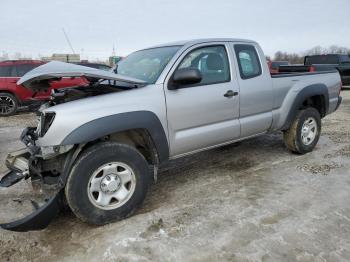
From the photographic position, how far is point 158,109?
342 cm

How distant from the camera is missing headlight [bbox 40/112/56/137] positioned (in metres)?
3.00

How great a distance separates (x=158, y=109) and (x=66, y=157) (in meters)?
1.03

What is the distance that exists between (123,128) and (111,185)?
57cm

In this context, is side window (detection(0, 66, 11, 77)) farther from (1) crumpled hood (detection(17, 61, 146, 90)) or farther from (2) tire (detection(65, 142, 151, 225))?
(2) tire (detection(65, 142, 151, 225))

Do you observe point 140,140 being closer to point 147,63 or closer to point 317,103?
point 147,63

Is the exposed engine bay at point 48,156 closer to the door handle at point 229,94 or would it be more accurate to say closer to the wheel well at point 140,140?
the wheel well at point 140,140

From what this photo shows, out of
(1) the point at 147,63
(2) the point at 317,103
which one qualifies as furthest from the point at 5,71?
(2) the point at 317,103

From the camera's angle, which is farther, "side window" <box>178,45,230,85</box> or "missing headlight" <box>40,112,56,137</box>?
"side window" <box>178,45,230,85</box>

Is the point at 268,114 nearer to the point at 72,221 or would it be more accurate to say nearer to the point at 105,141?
the point at 105,141

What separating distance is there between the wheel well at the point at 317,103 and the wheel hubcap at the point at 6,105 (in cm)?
852

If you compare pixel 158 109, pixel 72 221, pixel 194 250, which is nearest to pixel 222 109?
pixel 158 109

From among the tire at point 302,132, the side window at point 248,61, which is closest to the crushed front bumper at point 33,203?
the side window at point 248,61

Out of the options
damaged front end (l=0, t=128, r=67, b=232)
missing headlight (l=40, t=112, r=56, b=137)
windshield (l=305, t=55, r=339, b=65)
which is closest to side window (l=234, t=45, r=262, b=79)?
missing headlight (l=40, t=112, r=56, b=137)

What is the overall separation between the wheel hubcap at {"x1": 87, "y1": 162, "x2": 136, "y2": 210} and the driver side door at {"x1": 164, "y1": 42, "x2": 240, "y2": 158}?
0.62 metres
